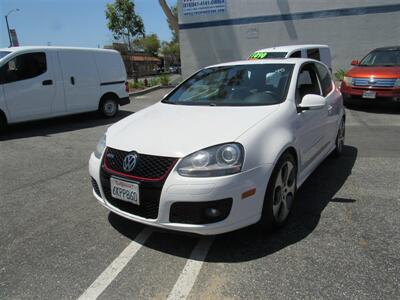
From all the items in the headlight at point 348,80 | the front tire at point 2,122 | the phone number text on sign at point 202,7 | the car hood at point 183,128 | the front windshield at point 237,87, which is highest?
the phone number text on sign at point 202,7

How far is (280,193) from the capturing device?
3330mm

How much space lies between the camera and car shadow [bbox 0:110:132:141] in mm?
8461

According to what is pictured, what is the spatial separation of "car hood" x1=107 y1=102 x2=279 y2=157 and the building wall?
1605cm

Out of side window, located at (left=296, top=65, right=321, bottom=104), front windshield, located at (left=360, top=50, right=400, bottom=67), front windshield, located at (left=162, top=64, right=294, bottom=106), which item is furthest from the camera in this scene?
front windshield, located at (left=360, top=50, right=400, bottom=67)

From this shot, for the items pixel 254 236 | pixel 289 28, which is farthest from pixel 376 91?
pixel 289 28

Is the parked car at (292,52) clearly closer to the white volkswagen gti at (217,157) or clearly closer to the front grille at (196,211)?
the white volkswagen gti at (217,157)

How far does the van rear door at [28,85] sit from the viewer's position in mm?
8164

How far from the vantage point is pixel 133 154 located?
3021 millimetres

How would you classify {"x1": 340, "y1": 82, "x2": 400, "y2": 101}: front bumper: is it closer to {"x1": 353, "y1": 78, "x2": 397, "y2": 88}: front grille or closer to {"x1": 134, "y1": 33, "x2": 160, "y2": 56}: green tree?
{"x1": 353, "y1": 78, "x2": 397, "y2": 88}: front grille

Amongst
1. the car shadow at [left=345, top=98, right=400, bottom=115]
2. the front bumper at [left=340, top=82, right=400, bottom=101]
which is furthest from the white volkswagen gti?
the car shadow at [left=345, top=98, right=400, bottom=115]

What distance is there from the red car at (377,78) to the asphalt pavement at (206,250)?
468 centimetres

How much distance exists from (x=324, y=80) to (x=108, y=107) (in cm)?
684

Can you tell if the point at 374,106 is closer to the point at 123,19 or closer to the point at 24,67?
the point at 24,67

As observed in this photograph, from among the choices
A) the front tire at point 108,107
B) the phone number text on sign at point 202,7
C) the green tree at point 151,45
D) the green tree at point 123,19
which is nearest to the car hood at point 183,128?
the front tire at point 108,107
